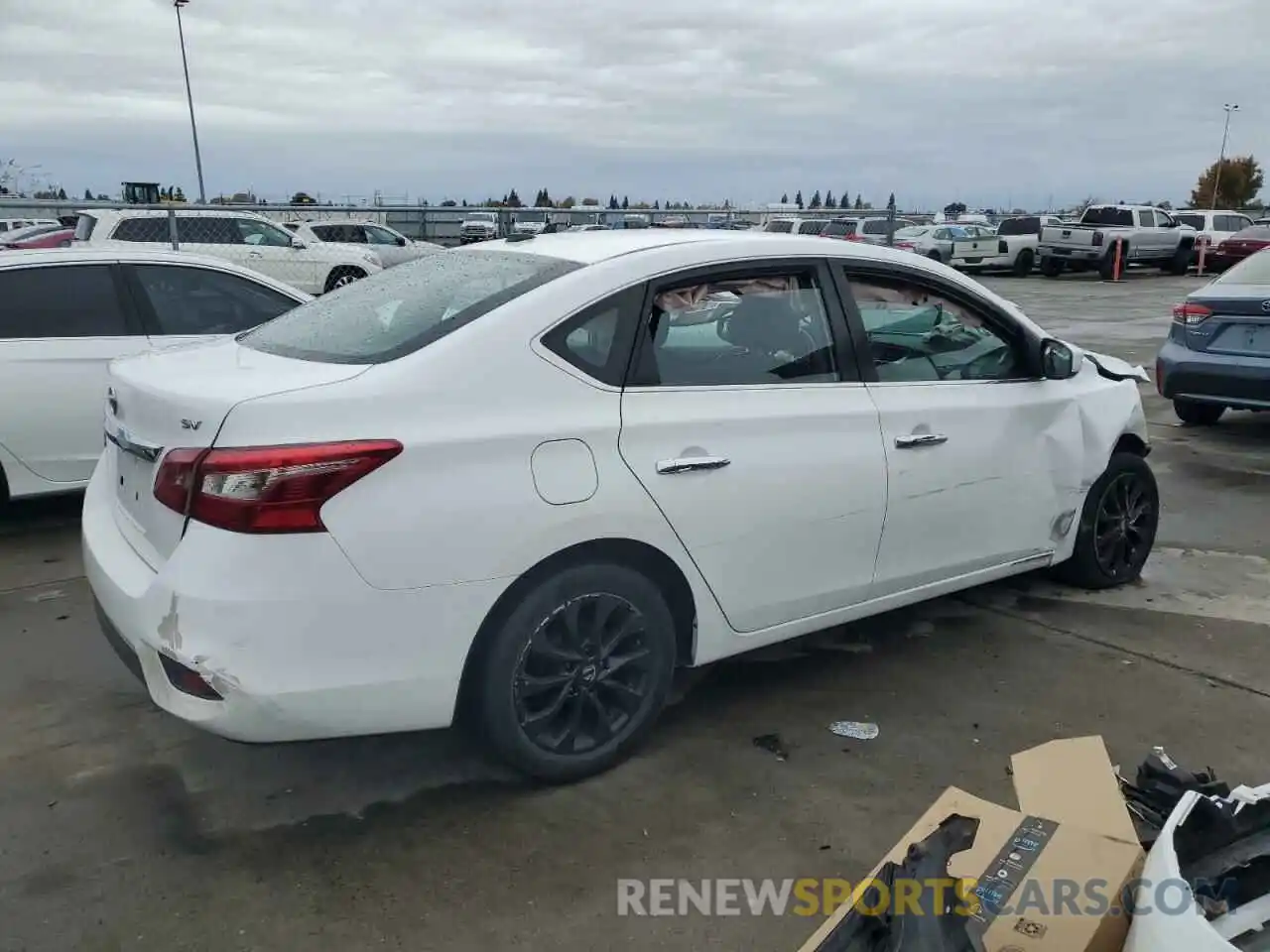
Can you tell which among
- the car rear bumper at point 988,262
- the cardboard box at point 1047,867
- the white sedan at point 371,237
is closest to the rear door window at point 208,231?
the white sedan at point 371,237

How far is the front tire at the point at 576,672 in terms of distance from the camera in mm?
2945

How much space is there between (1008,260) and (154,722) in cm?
2911

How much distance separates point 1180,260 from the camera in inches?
1146

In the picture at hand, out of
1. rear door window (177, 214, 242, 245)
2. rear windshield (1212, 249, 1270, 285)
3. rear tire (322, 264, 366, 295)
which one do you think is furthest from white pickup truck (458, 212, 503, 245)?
rear windshield (1212, 249, 1270, 285)

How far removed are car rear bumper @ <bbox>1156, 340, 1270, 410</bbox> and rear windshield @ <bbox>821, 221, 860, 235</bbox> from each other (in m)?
11.8

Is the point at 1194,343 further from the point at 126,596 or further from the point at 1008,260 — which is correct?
the point at 1008,260

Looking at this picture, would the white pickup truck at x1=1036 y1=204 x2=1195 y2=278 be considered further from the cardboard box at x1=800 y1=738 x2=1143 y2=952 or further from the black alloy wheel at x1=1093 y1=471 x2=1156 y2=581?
the cardboard box at x1=800 y1=738 x2=1143 y2=952

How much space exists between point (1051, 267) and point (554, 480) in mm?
29114

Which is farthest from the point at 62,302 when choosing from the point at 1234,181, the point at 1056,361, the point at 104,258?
the point at 1234,181

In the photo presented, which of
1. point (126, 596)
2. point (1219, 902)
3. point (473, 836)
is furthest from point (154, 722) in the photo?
point (1219, 902)

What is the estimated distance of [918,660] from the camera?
163 inches

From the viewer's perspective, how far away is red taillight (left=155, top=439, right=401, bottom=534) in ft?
8.51

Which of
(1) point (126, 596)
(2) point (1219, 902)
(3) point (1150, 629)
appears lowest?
(3) point (1150, 629)

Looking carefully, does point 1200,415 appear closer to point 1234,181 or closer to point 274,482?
point 274,482
